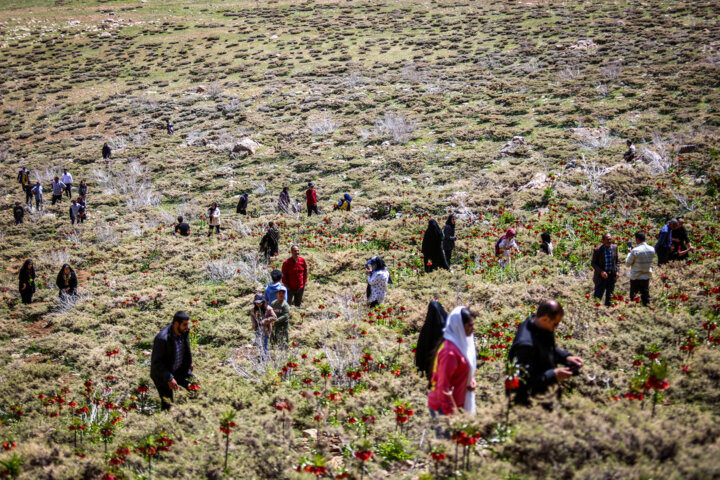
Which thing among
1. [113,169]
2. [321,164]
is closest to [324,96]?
[321,164]

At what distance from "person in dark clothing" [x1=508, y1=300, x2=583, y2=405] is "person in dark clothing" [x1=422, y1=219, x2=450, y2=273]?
683cm

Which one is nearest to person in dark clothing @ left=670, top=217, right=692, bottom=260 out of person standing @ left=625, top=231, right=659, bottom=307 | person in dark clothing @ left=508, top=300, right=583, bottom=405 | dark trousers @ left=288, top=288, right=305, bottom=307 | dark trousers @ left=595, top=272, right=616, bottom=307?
person standing @ left=625, top=231, right=659, bottom=307

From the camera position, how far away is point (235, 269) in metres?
13.0

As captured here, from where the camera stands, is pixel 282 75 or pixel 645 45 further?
pixel 282 75

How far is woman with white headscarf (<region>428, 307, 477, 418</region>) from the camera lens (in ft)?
13.9

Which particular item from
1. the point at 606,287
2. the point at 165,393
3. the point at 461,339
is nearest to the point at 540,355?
the point at 461,339

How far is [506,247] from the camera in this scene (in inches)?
443

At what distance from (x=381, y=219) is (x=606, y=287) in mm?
8711

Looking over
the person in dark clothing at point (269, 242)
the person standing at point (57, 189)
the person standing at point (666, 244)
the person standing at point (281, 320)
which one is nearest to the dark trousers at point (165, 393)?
the person standing at point (281, 320)

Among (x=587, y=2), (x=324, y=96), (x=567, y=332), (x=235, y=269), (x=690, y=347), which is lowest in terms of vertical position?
(x=235, y=269)

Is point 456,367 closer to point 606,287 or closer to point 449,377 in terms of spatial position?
point 449,377

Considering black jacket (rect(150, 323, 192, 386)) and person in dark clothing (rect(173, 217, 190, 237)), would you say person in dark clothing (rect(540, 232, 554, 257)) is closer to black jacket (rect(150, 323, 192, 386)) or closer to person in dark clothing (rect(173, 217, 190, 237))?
black jacket (rect(150, 323, 192, 386))

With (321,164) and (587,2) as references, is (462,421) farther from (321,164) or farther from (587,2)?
(587,2)

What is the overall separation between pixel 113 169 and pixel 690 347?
2782 cm
